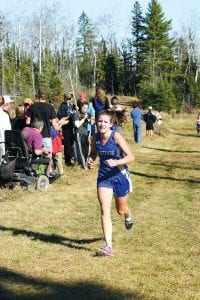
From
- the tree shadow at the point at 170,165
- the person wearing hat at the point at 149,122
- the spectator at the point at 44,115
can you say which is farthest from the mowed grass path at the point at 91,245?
the person wearing hat at the point at 149,122

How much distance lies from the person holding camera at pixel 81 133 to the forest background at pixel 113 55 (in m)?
45.3

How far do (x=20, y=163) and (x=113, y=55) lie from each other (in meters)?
67.9

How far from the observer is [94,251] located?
6.21 m

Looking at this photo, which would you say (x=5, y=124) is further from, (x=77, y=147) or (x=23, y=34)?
(x=23, y=34)

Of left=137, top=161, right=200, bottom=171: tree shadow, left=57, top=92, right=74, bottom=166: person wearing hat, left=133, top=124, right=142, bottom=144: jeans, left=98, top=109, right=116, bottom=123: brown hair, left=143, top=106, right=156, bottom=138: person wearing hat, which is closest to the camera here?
left=98, top=109, right=116, bottom=123: brown hair

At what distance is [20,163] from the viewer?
31.0 ft

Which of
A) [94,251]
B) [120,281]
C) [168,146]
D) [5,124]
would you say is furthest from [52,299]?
[168,146]

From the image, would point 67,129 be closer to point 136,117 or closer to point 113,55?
point 136,117

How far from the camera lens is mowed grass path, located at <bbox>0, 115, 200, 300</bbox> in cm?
504

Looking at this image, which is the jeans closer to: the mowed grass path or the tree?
the mowed grass path

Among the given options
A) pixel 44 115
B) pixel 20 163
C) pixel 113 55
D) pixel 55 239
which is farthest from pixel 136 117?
pixel 113 55

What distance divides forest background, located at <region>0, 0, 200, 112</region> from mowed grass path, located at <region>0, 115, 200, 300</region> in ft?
159

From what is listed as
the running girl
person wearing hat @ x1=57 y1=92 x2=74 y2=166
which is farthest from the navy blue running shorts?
person wearing hat @ x1=57 y1=92 x2=74 y2=166

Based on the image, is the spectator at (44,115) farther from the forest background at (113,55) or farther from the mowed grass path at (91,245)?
the forest background at (113,55)
